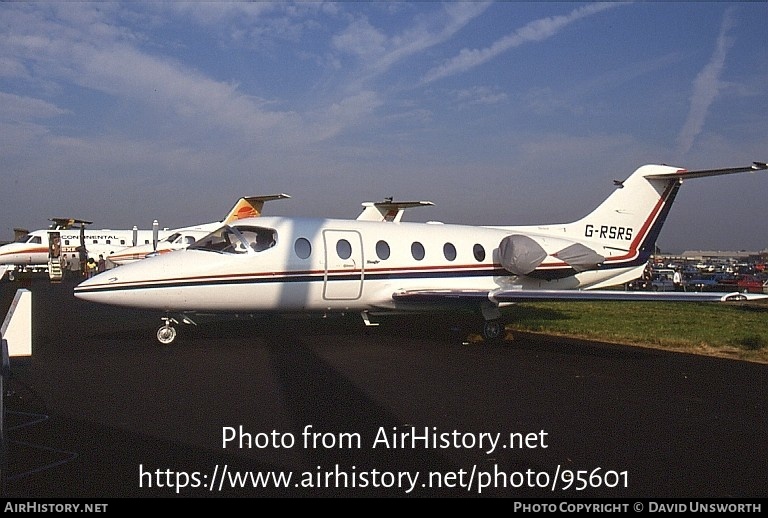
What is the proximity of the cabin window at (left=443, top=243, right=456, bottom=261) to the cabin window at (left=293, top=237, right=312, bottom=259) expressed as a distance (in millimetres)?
3145

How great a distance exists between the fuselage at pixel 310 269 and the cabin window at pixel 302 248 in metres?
0.02

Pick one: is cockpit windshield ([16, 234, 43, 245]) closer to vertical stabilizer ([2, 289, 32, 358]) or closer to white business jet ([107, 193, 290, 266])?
white business jet ([107, 193, 290, 266])

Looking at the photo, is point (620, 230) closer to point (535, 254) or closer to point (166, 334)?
point (535, 254)

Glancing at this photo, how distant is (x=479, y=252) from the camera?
1470cm

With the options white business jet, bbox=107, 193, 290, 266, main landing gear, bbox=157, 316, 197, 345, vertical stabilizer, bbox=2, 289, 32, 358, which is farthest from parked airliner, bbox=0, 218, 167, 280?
vertical stabilizer, bbox=2, 289, 32, 358

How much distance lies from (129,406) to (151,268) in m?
4.54

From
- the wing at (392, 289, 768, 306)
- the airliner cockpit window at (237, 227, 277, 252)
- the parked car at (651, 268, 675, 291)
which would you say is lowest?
the parked car at (651, 268, 675, 291)

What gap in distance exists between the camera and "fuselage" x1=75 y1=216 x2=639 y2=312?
11492mm

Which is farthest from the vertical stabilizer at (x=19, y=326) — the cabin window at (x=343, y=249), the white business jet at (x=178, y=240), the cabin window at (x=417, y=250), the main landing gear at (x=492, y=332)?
the white business jet at (x=178, y=240)

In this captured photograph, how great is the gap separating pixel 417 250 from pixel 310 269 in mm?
2531

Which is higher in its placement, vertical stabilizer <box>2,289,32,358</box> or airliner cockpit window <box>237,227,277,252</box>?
airliner cockpit window <box>237,227,277,252</box>

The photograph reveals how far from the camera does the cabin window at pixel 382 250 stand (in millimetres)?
13445

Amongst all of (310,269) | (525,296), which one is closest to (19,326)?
(310,269)

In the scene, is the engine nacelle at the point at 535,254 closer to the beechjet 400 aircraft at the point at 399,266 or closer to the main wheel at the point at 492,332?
the beechjet 400 aircraft at the point at 399,266
